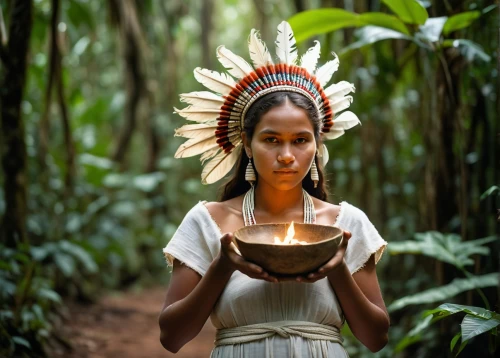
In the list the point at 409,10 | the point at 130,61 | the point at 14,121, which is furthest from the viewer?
the point at 130,61

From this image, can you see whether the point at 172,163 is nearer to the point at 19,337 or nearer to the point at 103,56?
the point at 103,56

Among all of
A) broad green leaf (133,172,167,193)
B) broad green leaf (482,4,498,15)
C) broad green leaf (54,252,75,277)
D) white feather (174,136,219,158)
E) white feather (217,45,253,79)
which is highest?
broad green leaf (482,4,498,15)

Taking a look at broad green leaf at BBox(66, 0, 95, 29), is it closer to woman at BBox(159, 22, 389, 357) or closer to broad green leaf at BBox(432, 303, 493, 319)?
woman at BBox(159, 22, 389, 357)

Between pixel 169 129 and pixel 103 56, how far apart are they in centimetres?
150

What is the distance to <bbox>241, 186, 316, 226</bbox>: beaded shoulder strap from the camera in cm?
177

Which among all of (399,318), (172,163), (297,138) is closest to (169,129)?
(172,163)

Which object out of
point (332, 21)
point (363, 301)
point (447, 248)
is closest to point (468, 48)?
point (332, 21)

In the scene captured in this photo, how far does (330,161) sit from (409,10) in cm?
265

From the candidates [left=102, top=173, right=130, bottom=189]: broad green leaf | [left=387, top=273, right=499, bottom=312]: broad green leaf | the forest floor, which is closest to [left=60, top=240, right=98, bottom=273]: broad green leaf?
the forest floor

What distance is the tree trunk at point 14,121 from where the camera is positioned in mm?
2951

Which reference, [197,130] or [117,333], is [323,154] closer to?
[197,130]

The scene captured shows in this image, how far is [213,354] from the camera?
5.54 feet

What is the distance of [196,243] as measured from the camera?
1.73m

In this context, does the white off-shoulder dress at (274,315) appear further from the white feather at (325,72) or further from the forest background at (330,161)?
the white feather at (325,72)
